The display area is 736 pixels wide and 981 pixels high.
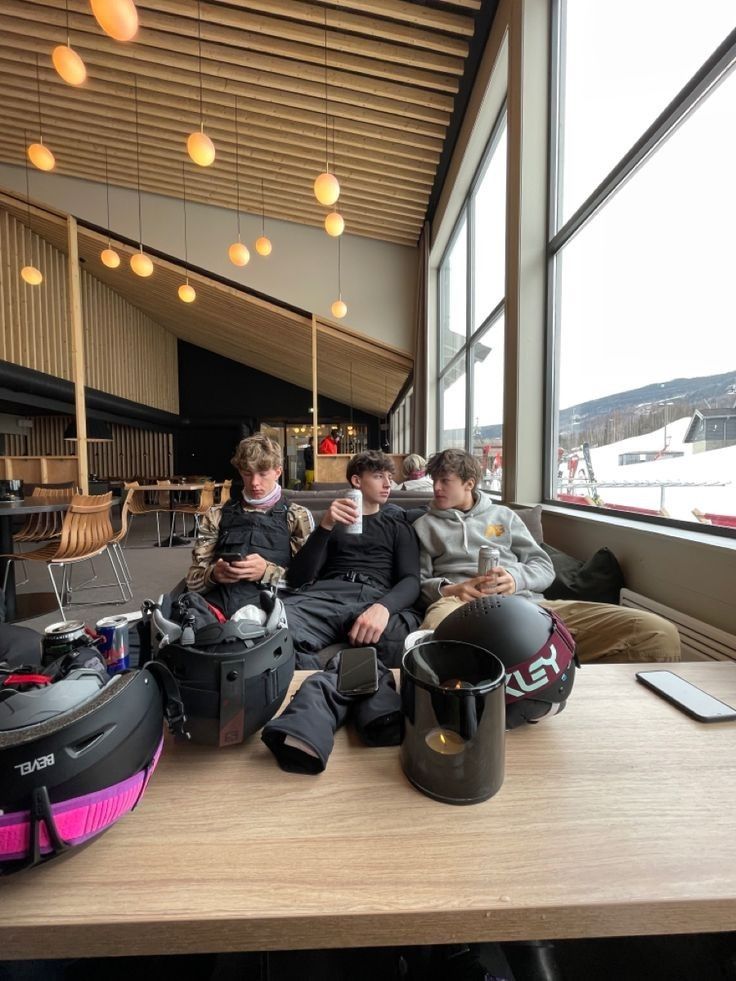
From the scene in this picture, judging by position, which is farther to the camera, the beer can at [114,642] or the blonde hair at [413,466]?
the blonde hair at [413,466]

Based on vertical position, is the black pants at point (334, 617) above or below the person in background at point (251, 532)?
below

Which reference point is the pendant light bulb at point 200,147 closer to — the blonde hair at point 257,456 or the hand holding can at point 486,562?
the blonde hair at point 257,456

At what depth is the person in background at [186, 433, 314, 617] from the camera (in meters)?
1.72

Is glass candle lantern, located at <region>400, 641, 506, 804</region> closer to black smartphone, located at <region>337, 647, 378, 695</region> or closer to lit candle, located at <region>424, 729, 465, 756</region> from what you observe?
lit candle, located at <region>424, 729, 465, 756</region>

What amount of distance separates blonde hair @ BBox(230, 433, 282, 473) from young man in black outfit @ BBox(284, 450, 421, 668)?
331 mm

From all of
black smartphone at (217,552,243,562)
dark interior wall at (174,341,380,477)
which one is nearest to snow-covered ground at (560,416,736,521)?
black smartphone at (217,552,243,562)

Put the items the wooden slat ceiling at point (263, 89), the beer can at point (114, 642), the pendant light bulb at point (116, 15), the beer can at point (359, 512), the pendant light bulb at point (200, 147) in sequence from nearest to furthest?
the beer can at point (114, 642), the beer can at point (359, 512), the pendant light bulb at point (116, 15), the pendant light bulb at point (200, 147), the wooden slat ceiling at point (263, 89)

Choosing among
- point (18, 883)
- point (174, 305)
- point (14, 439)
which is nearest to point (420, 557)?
point (18, 883)

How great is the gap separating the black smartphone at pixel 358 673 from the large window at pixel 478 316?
2815mm

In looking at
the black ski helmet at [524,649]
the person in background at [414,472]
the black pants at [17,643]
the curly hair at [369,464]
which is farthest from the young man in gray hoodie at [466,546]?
the person in background at [414,472]

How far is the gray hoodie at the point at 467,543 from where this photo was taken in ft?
6.18

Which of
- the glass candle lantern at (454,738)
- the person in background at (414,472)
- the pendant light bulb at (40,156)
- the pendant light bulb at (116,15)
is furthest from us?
the person in background at (414,472)

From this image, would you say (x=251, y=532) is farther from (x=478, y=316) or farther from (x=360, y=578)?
(x=478, y=316)

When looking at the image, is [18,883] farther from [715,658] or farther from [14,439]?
[14,439]
